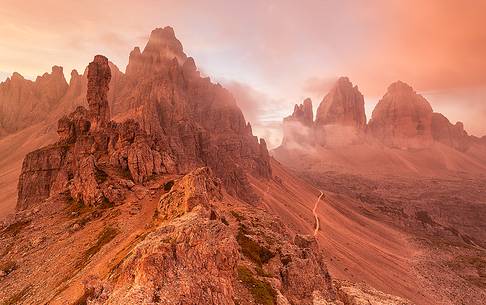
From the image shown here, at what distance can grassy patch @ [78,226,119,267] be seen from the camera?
52034 mm

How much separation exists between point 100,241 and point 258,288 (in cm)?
2638

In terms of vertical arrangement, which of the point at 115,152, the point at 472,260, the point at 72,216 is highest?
the point at 115,152

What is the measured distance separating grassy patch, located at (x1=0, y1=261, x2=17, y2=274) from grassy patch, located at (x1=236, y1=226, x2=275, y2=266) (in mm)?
32956

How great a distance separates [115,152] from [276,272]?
47.3 metres

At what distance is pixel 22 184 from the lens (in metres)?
110

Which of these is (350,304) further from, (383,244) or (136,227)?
(383,244)

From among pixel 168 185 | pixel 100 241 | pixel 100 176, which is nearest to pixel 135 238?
pixel 100 241

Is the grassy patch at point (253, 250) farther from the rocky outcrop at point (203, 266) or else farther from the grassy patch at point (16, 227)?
the grassy patch at point (16, 227)

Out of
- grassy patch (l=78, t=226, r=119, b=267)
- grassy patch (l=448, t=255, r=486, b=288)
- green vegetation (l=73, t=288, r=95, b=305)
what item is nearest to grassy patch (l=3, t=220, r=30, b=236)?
grassy patch (l=78, t=226, r=119, b=267)

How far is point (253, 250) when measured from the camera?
5541 cm

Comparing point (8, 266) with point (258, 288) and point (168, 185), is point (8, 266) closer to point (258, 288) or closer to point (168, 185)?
point (168, 185)

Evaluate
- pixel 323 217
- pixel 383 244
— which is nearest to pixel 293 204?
pixel 323 217

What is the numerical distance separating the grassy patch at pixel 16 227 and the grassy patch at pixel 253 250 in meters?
39.3

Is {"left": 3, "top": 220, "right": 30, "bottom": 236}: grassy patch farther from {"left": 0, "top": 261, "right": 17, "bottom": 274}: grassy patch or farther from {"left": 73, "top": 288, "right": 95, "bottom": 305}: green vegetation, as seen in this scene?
{"left": 73, "top": 288, "right": 95, "bottom": 305}: green vegetation
